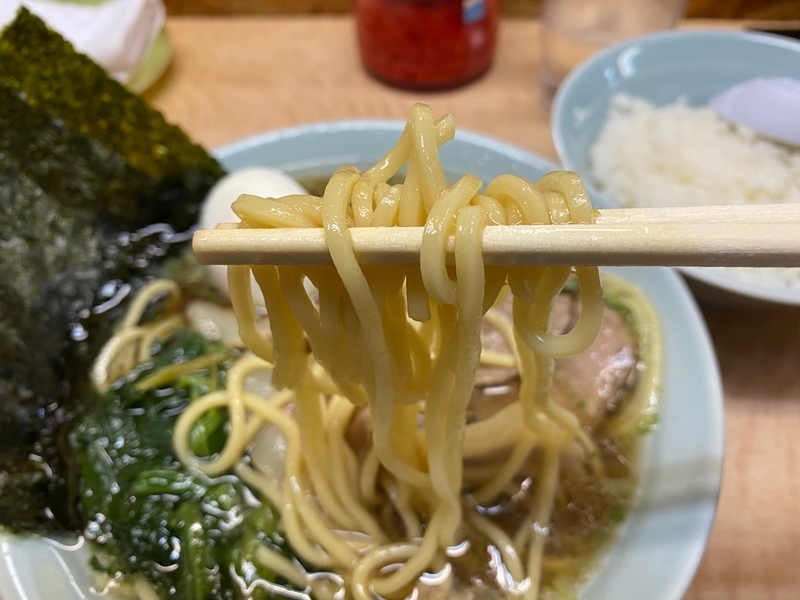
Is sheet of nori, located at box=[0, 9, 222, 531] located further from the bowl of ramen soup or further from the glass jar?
the glass jar

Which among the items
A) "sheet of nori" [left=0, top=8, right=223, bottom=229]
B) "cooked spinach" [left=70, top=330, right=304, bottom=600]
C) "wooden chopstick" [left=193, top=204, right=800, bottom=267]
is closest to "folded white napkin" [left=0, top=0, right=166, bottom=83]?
"sheet of nori" [left=0, top=8, right=223, bottom=229]

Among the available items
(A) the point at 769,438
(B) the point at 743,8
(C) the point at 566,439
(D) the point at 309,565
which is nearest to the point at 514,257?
(C) the point at 566,439

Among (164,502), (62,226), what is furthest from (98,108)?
(164,502)

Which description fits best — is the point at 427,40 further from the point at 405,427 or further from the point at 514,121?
the point at 405,427

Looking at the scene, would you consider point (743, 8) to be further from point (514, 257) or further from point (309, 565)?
point (309, 565)

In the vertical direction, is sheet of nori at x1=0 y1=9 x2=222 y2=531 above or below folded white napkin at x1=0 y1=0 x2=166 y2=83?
below

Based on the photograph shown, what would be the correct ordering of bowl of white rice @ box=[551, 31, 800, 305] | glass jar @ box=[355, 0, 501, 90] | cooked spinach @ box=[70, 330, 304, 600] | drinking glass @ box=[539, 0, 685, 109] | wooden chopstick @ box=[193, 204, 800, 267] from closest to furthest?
wooden chopstick @ box=[193, 204, 800, 267] < cooked spinach @ box=[70, 330, 304, 600] < bowl of white rice @ box=[551, 31, 800, 305] < glass jar @ box=[355, 0, 501, 90] < drinking glass @ box=[539, 0, 685, 109]
